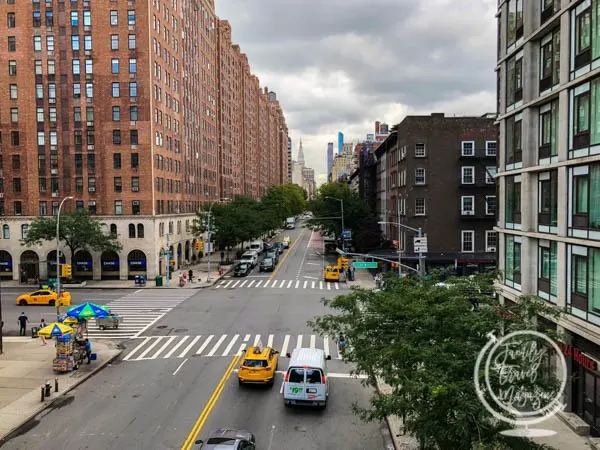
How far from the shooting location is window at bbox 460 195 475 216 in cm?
5569

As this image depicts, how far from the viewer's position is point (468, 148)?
184ft

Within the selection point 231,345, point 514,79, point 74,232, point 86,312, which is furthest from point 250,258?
point 514,79

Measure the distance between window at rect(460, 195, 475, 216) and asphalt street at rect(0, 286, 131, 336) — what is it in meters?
37.2

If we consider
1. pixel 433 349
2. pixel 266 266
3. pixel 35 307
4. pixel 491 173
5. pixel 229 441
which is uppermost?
pixel 491 173

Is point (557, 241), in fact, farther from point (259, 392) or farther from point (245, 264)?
point (245, 264)

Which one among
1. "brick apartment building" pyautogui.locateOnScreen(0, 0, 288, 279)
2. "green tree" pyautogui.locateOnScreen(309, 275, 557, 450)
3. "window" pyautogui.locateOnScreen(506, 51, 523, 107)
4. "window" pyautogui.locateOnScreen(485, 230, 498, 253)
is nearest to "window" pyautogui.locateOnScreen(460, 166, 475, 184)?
"window" pyautogui.locateOnScreen(485, 230, 498, 253)

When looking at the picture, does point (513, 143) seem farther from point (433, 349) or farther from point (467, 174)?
point (467, 174)

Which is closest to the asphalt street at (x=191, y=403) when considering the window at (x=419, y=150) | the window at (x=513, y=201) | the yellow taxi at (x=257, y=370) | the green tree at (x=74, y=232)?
the yellow taxi at (x=257, y=370)

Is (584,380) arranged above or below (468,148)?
below

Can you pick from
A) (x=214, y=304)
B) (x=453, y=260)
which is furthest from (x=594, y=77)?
(x=453, y=260)

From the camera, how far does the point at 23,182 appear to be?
6100cm

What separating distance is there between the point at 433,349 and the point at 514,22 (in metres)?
18.5

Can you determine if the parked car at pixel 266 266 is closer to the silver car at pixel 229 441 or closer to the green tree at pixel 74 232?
the green tree at pixel 74 232

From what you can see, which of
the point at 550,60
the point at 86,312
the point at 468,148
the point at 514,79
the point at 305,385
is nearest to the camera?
the point at 305,385
